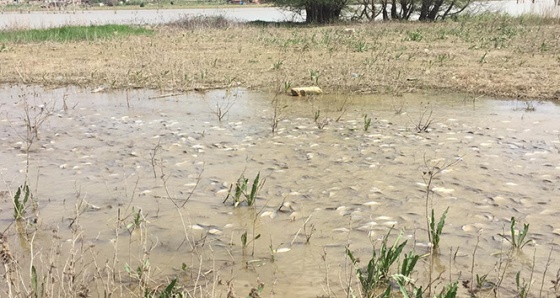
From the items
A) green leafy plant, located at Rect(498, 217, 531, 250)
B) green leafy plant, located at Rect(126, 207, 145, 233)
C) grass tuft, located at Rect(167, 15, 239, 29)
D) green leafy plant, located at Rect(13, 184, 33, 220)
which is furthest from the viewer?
grass tuft, located at Rect(167, 15, 239, 29)

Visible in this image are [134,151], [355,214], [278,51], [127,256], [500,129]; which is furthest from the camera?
[278,51]

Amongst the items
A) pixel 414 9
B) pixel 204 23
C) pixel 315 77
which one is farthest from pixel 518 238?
pixel 414 9

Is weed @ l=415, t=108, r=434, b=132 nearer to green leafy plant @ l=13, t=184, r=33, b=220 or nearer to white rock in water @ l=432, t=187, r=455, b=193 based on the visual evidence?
white rock in water @ l=432, t=187, r=455, b=193

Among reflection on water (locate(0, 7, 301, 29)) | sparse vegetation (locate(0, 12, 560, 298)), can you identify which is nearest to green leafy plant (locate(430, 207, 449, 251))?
sparse vegetation (locate(0, 12, 560, 298))

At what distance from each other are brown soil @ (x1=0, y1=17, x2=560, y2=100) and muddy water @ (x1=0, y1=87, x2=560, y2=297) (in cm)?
223

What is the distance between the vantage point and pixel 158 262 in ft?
15.9

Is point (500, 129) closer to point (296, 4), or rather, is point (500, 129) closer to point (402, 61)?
point (402, 61)

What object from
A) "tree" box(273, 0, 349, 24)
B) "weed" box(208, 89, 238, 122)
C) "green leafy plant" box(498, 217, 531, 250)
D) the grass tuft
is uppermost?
"tree" box(273, 0, 349, 24)

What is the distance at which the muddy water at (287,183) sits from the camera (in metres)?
4.92

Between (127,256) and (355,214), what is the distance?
2579 mm

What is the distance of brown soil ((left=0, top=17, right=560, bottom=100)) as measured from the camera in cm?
1395

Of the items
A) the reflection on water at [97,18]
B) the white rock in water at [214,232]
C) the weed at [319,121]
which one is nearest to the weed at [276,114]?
the weed at [319,121]

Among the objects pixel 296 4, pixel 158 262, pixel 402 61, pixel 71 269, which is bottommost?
pixel 158 262

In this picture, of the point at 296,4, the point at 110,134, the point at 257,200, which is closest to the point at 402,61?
the point at 110,134
